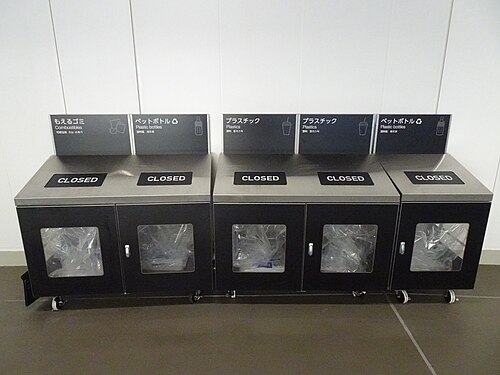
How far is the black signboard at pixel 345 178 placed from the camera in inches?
85.1

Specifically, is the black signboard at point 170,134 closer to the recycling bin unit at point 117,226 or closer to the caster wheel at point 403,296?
the recycling bin unit at point 117,226


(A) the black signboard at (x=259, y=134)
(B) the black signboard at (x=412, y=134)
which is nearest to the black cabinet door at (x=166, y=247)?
(A) the black signboard at (x=259, y=134)

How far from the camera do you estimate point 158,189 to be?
2.10 meters

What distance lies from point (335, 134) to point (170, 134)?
0.86 metres

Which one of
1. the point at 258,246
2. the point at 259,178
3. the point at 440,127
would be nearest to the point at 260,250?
the point at 258,246

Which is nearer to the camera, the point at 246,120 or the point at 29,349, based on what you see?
the point at 29,349

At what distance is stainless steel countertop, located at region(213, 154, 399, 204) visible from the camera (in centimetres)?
207

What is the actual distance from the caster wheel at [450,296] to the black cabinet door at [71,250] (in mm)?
1642

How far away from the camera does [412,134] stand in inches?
95.0

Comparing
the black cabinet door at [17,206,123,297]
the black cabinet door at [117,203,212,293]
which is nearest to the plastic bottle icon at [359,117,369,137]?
the black cabinet door at [117,203,212,293]

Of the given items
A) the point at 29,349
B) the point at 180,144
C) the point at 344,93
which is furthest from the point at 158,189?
the point at 344,93

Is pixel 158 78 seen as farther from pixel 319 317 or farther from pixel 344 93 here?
pixel 319 317

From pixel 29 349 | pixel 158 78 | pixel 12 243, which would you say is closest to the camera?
pixel 29 349

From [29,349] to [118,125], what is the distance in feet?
3.69
